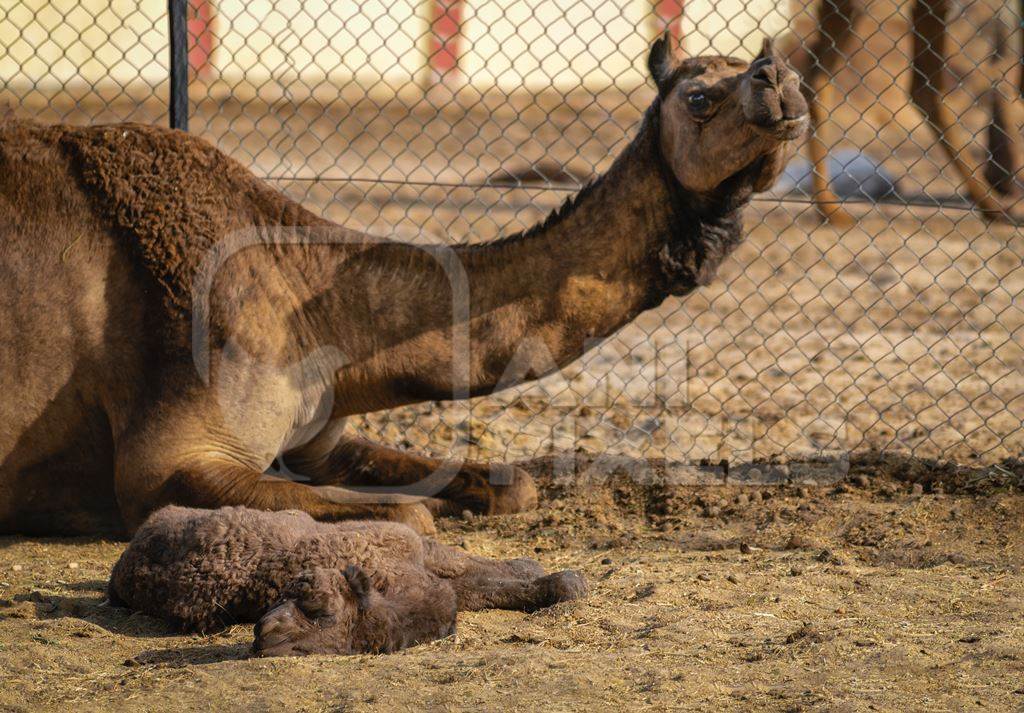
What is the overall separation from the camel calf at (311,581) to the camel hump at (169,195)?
1060 millimetres

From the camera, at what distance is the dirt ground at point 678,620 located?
3367mm

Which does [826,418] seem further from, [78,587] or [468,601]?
[78,587]

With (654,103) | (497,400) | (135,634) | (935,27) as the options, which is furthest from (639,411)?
(935,27)

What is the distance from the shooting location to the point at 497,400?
682 centimetres

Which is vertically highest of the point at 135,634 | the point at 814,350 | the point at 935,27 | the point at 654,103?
the point at 935,27

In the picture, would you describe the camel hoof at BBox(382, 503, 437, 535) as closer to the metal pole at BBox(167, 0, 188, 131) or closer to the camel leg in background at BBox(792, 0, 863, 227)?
the metal pole at BBox(167, 0, 188, 131)

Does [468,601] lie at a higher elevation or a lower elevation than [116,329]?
lower

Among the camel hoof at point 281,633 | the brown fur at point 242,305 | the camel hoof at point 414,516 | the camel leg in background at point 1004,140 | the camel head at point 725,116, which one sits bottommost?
the camel hoof at point 281,633

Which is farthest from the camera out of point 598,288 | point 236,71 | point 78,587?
point 236,71

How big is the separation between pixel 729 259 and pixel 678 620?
6432 mm

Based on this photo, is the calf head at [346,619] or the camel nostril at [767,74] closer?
the calf head at [346,619]

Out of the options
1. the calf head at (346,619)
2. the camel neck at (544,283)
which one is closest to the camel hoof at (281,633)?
the calf head at (346,619)

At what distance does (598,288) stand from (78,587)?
6.70 feet

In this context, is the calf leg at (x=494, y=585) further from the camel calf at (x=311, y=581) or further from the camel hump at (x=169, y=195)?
the camel hump at (x=169, y=195)
